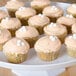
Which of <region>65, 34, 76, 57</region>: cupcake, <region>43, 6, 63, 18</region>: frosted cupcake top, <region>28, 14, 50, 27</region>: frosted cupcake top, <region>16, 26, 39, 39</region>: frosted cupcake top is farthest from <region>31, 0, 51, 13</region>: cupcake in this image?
<region>65, 34, 76, 57</region>: cupcake

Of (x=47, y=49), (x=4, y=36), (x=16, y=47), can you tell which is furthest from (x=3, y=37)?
(x=47, y=49)

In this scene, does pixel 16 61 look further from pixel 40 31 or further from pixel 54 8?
pixel 54 8

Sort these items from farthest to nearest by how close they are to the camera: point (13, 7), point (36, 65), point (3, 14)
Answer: point (13, 7) → point (3, 14) → point (36, 65)

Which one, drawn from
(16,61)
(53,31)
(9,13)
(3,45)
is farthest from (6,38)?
(9,13)

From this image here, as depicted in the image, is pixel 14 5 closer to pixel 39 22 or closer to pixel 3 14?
pixel 3 14

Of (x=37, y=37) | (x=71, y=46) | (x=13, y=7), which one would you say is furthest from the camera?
(x=13, y=7)

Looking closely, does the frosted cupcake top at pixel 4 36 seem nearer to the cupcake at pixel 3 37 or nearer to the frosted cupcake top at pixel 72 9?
the cupcake at pixel 3 37

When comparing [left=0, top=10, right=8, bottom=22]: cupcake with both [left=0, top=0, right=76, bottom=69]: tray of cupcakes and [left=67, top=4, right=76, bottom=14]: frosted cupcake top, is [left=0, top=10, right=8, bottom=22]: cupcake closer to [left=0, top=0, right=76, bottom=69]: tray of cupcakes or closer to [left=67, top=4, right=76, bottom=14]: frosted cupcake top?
[left=0, top=0, right=76, bottom=69]: tray of cupcakes
